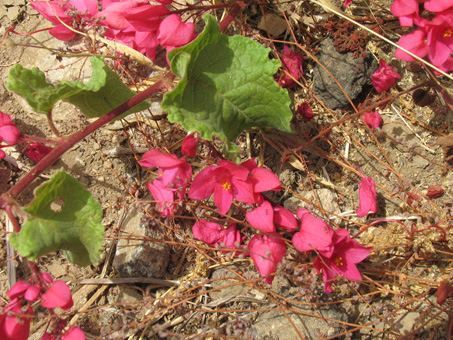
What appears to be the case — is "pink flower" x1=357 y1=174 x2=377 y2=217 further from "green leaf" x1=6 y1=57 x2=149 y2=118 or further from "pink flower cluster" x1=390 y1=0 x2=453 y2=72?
"green leaf" x1=6 y1=57 x2=149 y2=118

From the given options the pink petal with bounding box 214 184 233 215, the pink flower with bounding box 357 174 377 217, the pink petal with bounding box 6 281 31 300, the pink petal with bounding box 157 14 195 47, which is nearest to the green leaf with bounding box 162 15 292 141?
the pink petal with bounding box 157 14 195 47

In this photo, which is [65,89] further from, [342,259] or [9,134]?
[342,259]

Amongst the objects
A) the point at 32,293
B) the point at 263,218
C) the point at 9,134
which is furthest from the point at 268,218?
the point at 9,134

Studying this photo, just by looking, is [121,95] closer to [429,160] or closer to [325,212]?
[325,212]

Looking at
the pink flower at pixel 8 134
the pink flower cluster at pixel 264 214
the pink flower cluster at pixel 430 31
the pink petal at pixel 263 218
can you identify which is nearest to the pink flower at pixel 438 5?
the pink flower cluster at pixel 430 31

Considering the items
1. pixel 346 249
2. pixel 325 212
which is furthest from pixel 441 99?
pixel 346 249

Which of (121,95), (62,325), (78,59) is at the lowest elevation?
(62,325)

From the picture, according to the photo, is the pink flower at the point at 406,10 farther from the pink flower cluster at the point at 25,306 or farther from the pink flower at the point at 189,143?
the pink flower cluster at the point at 25,306

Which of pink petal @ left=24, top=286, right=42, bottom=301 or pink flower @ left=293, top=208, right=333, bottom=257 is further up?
pink petal @ left=24, top=286, right=42, bottom=301
